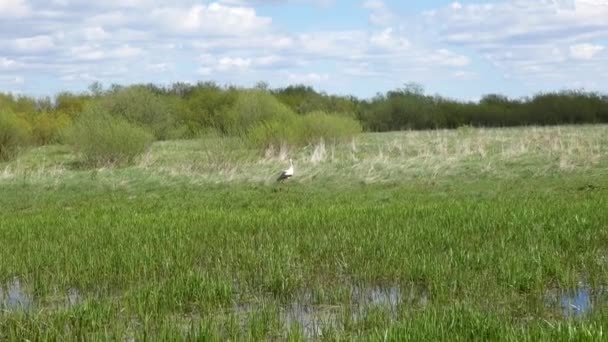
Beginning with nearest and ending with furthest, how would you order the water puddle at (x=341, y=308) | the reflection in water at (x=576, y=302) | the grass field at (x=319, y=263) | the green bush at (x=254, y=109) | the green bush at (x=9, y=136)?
the grass field at (x=319, y=263), the water puddle at (x=341, y=308), the reflection in water at (x=576, y=302), the green bush at (x=9, y=136), the green bush at (x=254, y=109)

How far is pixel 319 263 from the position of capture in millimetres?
10992

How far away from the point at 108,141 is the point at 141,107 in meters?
18.4

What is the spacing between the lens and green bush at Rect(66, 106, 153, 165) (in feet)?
111

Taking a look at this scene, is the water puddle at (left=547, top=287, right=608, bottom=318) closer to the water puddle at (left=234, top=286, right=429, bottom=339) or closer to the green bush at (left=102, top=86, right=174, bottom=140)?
the water puddle at (left=234, top=286, right=429, bottom=339)

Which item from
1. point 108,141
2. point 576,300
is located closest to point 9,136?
point 108,141

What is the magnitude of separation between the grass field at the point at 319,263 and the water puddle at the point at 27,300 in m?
0.03

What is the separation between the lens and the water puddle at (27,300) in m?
8.84

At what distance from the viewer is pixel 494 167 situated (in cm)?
2419

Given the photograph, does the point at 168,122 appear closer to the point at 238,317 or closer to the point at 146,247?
the point at 146,247

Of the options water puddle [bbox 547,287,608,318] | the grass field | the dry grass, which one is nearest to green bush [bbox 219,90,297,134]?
the dry grass

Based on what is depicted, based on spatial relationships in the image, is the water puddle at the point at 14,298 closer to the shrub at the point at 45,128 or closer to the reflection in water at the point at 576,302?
the reflection in water at the point at 576,302

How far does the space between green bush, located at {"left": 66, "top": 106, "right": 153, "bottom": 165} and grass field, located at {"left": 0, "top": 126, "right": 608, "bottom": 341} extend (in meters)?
11.3

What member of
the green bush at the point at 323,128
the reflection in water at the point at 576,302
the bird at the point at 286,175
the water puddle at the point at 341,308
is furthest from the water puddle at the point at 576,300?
the green bush at the point at 323,128

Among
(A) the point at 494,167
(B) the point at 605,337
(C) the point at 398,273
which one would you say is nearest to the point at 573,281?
(C) the point at 398,273
